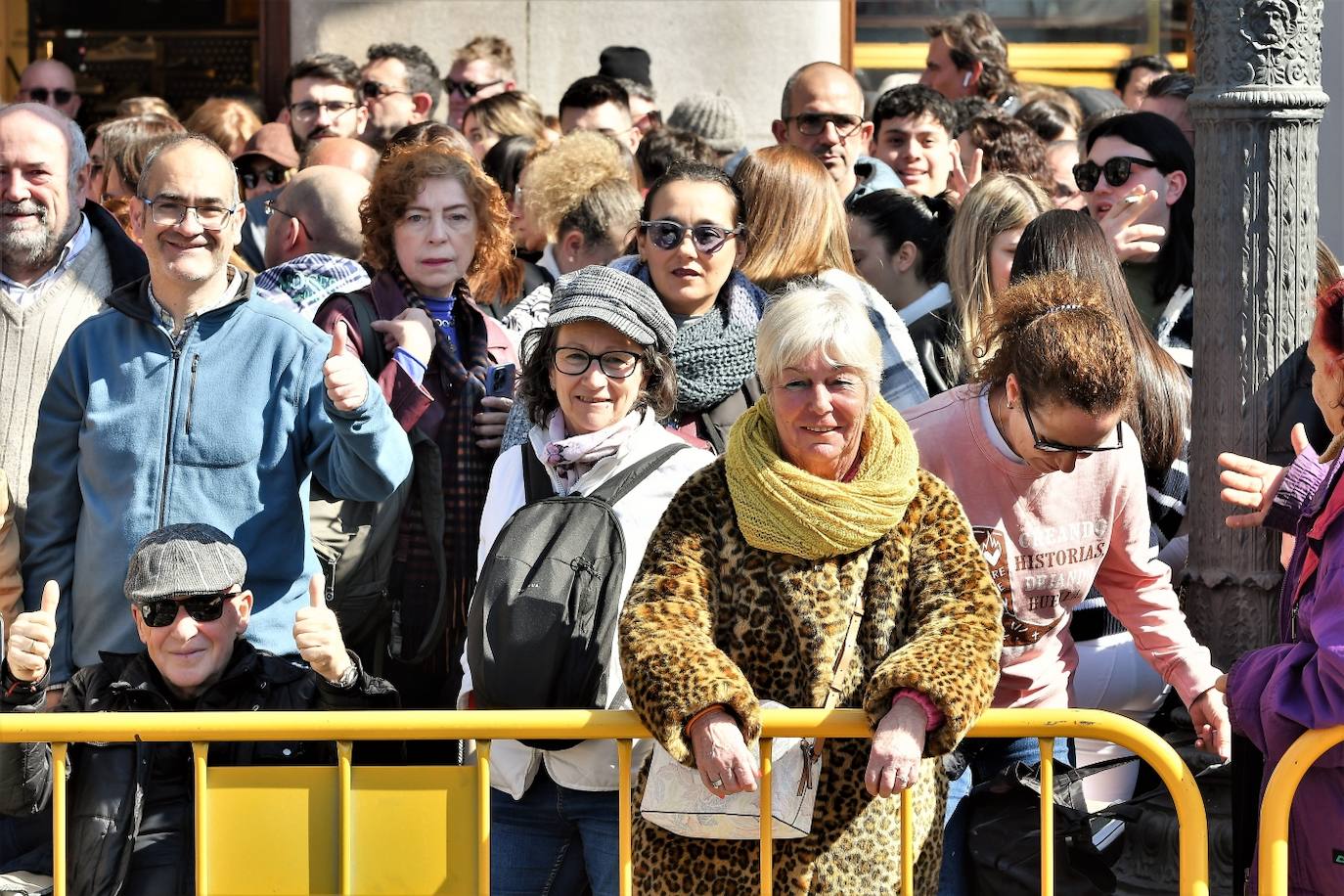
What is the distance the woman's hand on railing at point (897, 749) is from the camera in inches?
125

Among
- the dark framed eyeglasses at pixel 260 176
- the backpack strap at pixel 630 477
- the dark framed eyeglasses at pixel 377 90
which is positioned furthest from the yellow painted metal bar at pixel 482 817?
the dark framed eyeglasses at pixel 377 90

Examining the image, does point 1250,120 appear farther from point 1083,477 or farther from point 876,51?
point 876,51

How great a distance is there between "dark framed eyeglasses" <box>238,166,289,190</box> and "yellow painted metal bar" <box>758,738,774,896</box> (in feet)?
16.4

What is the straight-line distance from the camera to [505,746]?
3863 millimetres

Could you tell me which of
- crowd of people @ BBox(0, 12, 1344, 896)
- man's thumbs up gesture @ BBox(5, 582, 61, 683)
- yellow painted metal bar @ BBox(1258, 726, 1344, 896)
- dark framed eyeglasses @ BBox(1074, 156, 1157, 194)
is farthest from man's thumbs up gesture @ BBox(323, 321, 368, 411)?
dark framed eyeglasses @ BBox(1074, 156, 1157, 194)

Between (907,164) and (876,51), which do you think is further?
(876,51)

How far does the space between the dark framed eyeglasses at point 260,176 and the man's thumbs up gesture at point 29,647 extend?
4.13m

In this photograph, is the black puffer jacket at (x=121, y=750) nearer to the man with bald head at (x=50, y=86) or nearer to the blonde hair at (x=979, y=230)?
the blonde hair at (x=979, y=230)

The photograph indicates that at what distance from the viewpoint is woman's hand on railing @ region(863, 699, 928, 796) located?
125 inches

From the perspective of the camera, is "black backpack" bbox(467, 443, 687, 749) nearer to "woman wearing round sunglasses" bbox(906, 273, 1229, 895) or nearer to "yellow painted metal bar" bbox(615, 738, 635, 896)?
"yellow painted metal bar" bbox(615, 738, 635, 896)

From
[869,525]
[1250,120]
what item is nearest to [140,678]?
[869,525]

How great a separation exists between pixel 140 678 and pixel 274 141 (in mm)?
4365

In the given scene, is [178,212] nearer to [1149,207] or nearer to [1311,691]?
[1311,691]

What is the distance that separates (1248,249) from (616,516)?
5.27ft
